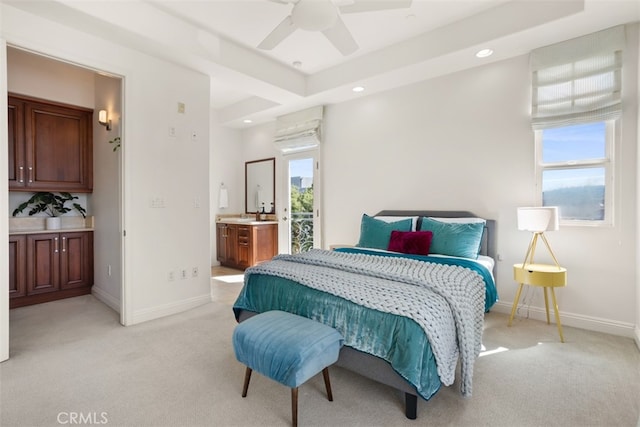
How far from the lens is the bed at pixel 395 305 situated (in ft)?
5.43

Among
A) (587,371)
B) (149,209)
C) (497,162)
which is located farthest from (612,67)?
(149,209)

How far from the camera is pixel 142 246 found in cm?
324

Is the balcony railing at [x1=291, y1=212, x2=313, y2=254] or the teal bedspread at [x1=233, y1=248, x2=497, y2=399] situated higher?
the balcony railing at [x1=291, y1=212, x2=313, y2=254]

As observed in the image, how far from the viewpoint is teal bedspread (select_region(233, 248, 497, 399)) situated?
1624 millimetres

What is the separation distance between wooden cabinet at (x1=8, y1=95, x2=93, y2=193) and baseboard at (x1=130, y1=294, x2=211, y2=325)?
197 centimetres

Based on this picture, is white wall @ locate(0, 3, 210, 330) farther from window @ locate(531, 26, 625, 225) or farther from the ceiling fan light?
window @ locate(531, 26, 625, 225)

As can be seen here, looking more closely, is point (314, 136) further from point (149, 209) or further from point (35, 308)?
point (35, 308)

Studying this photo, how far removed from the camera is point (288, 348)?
5.36ft

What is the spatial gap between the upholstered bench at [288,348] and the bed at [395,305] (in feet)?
0.57

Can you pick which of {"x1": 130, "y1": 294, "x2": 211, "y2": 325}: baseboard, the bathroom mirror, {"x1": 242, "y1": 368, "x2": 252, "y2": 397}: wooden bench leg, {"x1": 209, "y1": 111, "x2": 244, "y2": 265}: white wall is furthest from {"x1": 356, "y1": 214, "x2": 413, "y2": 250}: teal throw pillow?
{"x1": 209, "y1": 111, "x2": 244, "y2": 265}: white wall

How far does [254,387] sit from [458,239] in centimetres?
228

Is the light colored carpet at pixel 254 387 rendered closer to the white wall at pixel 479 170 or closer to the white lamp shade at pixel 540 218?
the white wall at pixel 479 170

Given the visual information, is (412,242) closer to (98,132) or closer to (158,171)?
(158,171)

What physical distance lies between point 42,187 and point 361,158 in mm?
3939
